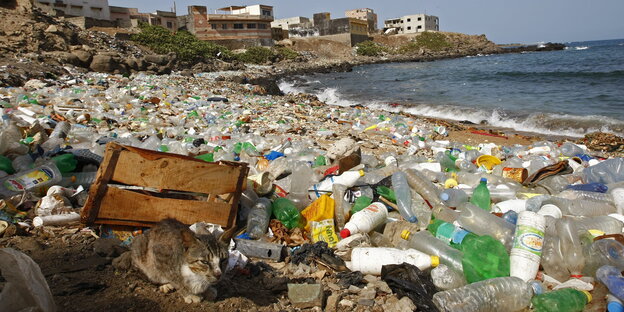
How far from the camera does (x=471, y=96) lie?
1376cm

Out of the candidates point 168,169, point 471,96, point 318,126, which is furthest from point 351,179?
point 471,96

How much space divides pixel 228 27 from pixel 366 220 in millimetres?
38744

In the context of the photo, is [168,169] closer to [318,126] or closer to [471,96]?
[318,126]

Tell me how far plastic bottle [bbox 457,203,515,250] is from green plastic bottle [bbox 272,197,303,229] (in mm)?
1267

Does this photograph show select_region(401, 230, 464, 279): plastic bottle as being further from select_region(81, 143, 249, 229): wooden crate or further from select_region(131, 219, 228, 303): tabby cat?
select_region(131, 219, 228, 303): tabby cat

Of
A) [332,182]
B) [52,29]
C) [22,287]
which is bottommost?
[332,182]

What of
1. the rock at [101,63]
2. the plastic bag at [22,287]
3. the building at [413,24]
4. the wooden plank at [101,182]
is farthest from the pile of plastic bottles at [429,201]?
the building at [413,24]

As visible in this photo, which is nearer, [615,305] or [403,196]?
[615,305]

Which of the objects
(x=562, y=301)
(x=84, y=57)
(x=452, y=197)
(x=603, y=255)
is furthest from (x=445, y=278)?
(x=84, y=57)

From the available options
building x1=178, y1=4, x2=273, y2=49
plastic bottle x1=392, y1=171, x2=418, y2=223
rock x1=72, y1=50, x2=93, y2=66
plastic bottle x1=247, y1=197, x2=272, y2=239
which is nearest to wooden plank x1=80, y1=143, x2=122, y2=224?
plastic bottle x1=247, y1=197, x2=272, y2=239

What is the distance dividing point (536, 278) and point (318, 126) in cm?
519

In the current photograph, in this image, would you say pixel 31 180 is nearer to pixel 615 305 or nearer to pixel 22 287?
pixel 22 287

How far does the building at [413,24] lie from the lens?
64500 millimetres

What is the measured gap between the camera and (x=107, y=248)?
7.12 feet
